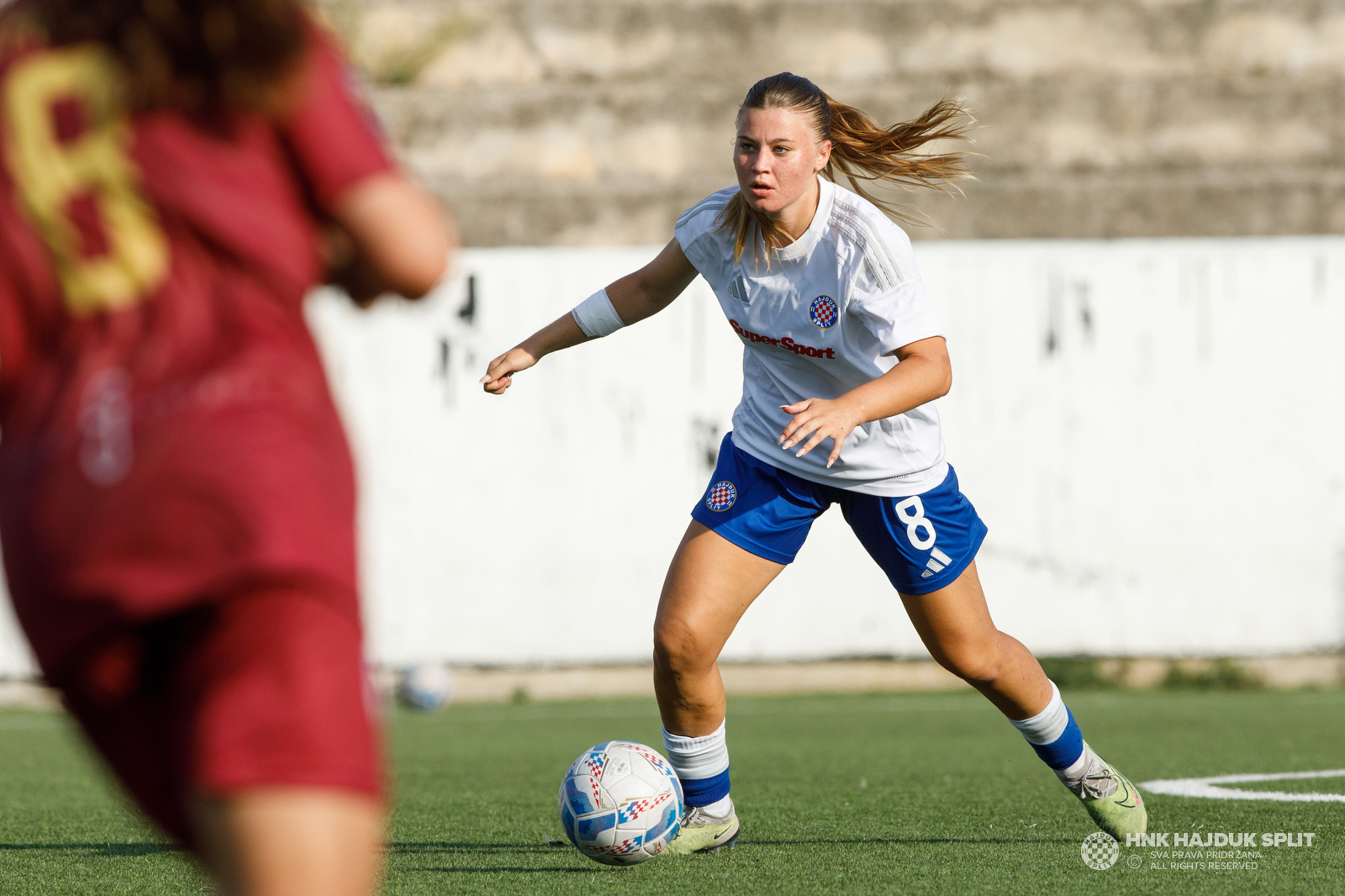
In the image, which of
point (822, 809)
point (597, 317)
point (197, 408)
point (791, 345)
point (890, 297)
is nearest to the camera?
point (197, 408)

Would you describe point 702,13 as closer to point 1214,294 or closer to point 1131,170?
point 1131,170

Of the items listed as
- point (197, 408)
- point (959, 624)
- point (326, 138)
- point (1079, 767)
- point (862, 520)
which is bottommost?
point (1079, 767)

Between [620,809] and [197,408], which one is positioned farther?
[620,809]

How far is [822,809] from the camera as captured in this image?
506 centimetres

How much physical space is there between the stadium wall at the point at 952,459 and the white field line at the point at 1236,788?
4.25 metres

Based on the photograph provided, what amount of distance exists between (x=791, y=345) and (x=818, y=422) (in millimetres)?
885

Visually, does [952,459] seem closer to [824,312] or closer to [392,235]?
[824,312]

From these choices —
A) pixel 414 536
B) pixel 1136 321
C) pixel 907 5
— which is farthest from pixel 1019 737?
pixel 907 5

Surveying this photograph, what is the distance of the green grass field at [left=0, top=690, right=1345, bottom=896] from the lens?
12.4 ft

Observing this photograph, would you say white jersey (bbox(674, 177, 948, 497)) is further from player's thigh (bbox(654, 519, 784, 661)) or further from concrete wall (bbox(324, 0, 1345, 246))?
concrete wall (bbox(324, 0, 1345, 246))

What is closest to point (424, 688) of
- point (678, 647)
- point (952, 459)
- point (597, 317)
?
point (952, 459)

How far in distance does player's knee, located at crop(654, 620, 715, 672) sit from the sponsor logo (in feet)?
2.57

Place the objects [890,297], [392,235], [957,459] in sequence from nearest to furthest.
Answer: [392,235], [890,297], [957,459]

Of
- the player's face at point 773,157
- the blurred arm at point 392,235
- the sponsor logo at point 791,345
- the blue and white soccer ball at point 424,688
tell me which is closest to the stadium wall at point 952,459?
the blue and white soccer ball at point 424,688
